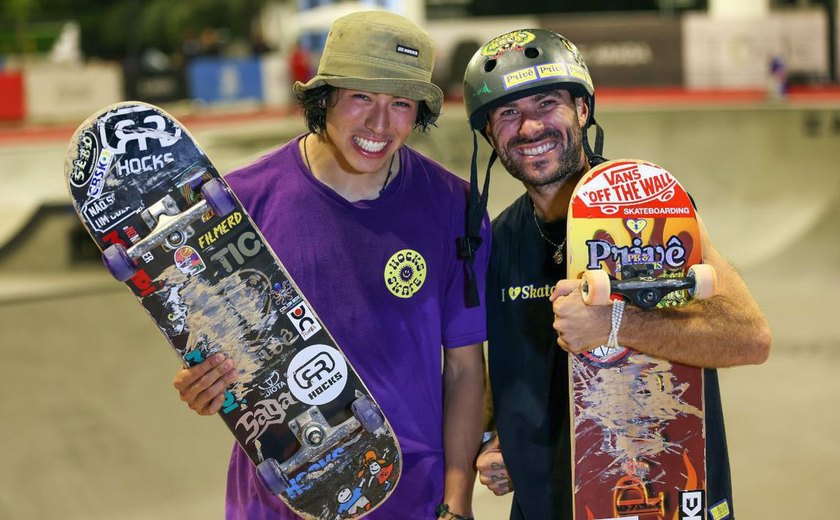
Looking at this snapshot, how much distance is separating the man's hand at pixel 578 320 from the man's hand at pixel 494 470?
0.51 m

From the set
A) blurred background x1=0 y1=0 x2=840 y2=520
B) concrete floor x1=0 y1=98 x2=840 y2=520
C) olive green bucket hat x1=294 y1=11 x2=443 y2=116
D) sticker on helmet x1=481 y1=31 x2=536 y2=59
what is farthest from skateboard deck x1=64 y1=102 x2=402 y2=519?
blurred background x1=0 y1=0 x2=840 y2=520

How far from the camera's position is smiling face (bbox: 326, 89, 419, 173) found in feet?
7.17

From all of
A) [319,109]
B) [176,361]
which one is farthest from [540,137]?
[176,361]

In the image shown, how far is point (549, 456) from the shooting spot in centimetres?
238

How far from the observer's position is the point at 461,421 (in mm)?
2330

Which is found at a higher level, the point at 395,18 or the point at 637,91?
the point at 395,18

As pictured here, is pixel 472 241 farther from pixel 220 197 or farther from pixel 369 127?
pixel 220 197

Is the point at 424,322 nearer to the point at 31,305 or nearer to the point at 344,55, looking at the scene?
the point at 344,55

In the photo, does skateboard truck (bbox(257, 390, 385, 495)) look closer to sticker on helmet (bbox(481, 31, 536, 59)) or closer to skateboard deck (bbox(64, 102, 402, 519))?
skateboard deck (bbox(64, 102, 402, 519))

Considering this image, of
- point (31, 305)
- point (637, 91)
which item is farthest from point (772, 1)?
point (31, 305)

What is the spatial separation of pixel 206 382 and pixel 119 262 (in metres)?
0.35

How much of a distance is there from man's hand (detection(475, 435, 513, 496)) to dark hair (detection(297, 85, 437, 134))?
87cm

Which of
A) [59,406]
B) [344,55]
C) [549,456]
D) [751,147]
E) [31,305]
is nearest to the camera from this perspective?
[344,55]

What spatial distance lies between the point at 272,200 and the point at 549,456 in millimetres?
957
